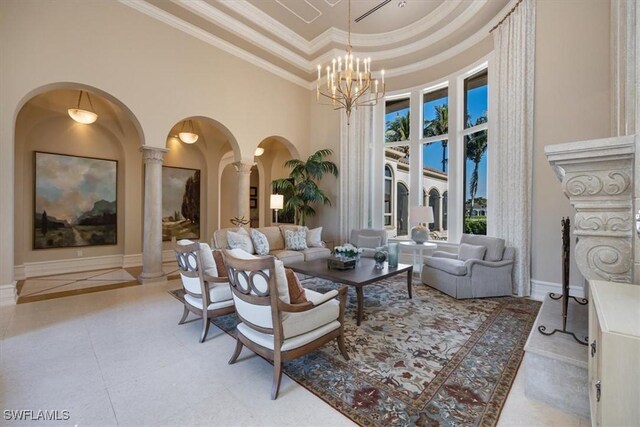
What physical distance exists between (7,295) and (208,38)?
5.27 metres

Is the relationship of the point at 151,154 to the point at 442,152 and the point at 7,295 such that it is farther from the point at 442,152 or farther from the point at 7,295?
the point at 442,152

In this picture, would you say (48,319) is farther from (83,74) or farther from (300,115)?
(300,115)

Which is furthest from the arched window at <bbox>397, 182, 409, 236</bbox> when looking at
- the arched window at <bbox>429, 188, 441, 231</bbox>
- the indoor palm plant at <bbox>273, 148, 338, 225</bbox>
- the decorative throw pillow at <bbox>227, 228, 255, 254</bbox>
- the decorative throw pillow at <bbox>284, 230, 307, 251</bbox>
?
the decorative throw pillow at <bbox>227, 228, 255, 254</bbox>

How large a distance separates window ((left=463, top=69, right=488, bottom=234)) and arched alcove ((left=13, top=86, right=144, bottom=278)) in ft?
20.2

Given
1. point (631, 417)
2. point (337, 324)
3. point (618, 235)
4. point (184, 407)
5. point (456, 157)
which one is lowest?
point (184, 407)

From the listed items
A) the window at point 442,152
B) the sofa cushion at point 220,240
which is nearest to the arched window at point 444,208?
the window at point 442,152

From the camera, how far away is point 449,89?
569 cm

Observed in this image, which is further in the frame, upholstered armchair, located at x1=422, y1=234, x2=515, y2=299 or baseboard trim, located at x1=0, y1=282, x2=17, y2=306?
upholstered armchair, located at x1=422, y1=234, x2=515, y2=299

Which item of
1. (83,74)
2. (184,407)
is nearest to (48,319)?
(184,407)

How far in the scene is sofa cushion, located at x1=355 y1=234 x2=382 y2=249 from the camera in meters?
5.81

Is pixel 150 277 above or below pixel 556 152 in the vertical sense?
below

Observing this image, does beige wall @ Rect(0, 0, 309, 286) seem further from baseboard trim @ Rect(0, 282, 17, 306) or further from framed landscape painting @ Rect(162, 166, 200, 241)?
Result: framed landscape painting @ Rect(162, 166, 200, 241)

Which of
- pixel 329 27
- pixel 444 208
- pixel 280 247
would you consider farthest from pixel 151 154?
pixel 444 208

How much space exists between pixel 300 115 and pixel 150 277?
16.9 ft
